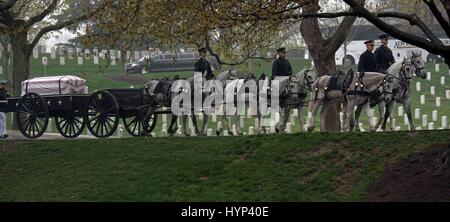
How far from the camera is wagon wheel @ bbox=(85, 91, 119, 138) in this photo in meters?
22.3

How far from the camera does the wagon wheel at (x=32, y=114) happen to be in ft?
75.2

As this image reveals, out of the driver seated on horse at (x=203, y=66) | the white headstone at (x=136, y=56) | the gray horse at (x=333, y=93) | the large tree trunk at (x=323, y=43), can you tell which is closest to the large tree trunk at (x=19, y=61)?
the large tree trunk at (x=323, y=43)

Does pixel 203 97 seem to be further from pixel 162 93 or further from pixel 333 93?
pixel 333 93

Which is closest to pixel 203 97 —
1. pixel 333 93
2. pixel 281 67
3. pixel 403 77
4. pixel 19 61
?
pixel 281 67

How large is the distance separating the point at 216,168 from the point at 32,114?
23.2 ft

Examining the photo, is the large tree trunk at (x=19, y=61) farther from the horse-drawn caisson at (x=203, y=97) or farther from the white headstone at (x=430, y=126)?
the white headstone at (x=430, y=126)

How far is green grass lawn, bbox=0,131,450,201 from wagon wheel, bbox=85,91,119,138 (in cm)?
206

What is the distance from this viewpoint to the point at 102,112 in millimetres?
22453

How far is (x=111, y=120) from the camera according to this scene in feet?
74.9

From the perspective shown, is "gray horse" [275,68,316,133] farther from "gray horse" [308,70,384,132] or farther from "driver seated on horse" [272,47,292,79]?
"driver seated on horse" [272,47,292,79]

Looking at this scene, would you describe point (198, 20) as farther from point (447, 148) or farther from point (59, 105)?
point (59, 105)
